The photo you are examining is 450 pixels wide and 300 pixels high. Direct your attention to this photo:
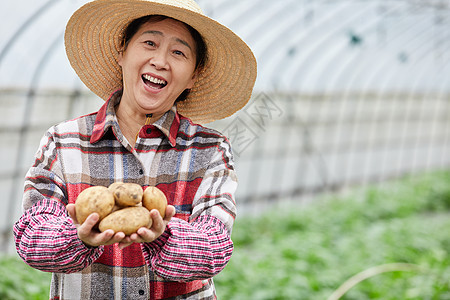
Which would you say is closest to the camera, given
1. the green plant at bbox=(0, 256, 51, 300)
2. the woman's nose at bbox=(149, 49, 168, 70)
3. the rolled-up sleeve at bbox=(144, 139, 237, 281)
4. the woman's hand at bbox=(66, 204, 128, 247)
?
the woman's hand at bbox=(66, 204, 128, 247)

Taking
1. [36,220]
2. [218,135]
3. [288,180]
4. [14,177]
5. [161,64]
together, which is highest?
[288,180]

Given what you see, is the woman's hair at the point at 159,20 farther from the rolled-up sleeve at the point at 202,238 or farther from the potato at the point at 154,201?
the potato at the point at 154,201

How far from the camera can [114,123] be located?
5.03 feet

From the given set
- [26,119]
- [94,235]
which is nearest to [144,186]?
[94,235]

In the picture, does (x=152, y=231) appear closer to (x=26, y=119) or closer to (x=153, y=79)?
(x=153, y=79)

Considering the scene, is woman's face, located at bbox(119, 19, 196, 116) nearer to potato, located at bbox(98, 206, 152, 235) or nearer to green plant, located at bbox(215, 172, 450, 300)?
potato, located at bbox(98, 206, 152, 235)

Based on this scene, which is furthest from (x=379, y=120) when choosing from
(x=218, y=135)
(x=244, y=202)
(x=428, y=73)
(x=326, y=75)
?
(x=218, y=135)

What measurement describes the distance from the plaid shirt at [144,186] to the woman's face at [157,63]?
0.26 feet

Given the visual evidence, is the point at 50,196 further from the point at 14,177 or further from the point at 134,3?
the point at 14,177

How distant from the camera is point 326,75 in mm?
10047

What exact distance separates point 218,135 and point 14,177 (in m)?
5.10

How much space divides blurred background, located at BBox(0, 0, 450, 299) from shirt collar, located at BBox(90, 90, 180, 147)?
3.22 metres

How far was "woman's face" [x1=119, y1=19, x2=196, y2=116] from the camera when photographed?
5.00 feet

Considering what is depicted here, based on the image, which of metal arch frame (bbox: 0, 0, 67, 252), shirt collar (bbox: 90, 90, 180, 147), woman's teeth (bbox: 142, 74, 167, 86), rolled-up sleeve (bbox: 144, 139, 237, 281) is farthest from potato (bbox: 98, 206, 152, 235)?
metal arch frame (bbox: 0, 0, 67, 252)
